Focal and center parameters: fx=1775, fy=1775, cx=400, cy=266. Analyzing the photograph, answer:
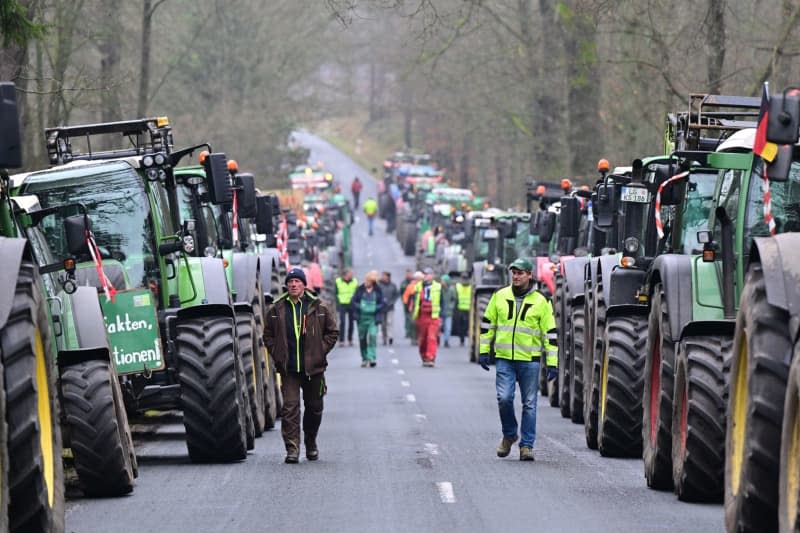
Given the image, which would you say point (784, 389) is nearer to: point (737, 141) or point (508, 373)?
point (737, 141)

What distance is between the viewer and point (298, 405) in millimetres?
16750

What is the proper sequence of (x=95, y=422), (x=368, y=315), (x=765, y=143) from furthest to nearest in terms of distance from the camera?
(x=368, y=315), (x=95, y=422), (x=765, y=143)

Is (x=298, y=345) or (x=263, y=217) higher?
(x=263, y=217)

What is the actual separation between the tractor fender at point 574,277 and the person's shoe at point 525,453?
5533 mm

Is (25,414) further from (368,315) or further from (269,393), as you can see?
(368,315)

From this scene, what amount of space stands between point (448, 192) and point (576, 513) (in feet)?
195

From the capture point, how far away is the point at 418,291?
120ft

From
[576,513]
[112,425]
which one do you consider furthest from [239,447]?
[576,513]

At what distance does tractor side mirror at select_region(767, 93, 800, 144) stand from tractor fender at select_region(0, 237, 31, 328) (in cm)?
427

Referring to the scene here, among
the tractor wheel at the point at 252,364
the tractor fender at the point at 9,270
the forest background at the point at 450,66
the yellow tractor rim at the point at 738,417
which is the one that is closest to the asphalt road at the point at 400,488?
the tractor wheel at the point at 252,364

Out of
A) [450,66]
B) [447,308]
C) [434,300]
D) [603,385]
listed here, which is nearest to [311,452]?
Answer: [603,385]

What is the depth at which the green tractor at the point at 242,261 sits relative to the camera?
1870 cm

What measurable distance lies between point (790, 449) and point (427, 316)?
26.5 metres

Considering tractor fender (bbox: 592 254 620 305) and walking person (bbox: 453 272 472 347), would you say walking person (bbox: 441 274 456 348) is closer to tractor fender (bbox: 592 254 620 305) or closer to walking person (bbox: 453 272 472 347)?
walking person (bbox: 453 272 472 347)
